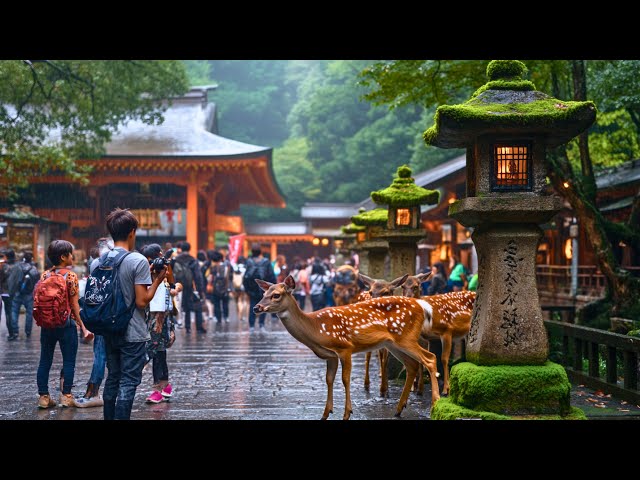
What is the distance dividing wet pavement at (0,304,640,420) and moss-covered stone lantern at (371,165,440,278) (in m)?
1.75

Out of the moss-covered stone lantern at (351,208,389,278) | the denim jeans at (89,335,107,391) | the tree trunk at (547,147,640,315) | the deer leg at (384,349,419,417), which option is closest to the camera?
the deer leg at (384,349,419,417)

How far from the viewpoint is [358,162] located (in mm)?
51219

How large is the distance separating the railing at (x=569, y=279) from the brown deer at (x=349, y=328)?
495 inches

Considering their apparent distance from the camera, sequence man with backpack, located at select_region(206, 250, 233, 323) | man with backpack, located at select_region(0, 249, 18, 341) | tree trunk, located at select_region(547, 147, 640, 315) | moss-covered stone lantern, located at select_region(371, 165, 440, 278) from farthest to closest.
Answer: man with backpack, located at select_region(206, 250, 233, 323) < man with backpack, located at select_region(0, 249, 18, 341) < tree trunk, located at select_region(547, 147, 640, 315) < moss-covered stone lantern, located at select_region(371, 165, 440, 278)

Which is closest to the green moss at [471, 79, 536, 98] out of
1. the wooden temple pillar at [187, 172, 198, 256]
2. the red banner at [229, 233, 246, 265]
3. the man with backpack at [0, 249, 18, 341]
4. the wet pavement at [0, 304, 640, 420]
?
the wet pavement at [0, 304, 640, 420]

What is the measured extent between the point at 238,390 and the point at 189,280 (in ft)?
23.7

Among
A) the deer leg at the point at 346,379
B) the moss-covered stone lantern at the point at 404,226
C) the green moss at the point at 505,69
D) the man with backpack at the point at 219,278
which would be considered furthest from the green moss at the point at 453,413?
the man with backpack at the point at 219,278

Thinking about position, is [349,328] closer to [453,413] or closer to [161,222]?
[453,413]

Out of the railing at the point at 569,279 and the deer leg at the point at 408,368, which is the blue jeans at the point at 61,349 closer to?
the deer leg at the point at 408,368

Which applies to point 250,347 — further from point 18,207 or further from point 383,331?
point 18,207

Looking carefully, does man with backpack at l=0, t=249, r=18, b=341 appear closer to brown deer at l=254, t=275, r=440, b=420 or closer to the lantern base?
brown deer at l=254, t=275, r=440, b=420

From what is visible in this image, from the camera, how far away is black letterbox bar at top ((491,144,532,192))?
6.36 metres

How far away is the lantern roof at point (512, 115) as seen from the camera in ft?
20.2
